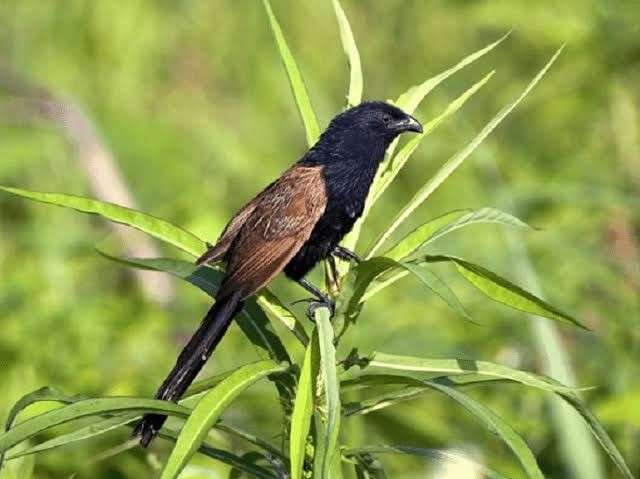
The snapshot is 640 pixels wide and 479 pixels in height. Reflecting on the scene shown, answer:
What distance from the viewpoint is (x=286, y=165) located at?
6527 millimetres

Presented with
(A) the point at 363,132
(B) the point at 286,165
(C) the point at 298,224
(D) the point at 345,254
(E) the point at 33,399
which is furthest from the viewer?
(B) the point at 286,165

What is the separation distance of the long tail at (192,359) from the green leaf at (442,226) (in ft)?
0.97

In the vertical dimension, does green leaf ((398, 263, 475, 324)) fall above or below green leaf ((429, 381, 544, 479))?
above

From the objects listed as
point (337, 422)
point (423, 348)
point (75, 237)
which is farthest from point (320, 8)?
point (337, 422)

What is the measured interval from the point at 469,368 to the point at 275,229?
0.55 metres

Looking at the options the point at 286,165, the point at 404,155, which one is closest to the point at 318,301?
the point at 404,155

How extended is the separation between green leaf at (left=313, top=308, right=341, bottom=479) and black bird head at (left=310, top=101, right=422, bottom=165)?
2.81ft

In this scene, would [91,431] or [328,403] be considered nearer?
[328,403]

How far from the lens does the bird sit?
7.06 ft

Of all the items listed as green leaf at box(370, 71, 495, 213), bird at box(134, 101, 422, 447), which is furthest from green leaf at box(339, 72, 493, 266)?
bird at box(134, 101, 422, 447)

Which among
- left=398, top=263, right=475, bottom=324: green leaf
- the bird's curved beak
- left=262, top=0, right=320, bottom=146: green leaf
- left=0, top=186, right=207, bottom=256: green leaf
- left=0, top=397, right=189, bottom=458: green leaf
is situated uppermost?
the bird's curved beak

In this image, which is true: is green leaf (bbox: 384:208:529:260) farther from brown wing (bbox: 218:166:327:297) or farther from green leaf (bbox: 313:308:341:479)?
brown wing (bbox: 218:166:327:297)

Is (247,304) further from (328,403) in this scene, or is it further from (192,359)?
(328,403)

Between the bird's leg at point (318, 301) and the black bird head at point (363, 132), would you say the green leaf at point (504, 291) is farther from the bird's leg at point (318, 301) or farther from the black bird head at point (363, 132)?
the black bird head at point (363, 132)
